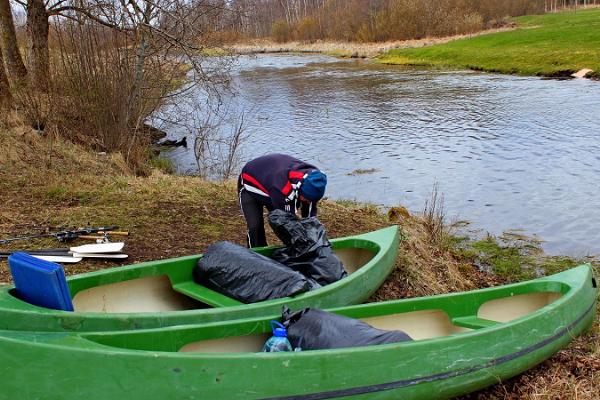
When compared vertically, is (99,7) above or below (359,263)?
above

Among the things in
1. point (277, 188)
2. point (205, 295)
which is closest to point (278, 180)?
point (277, 188)

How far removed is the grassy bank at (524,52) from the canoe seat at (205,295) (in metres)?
20.9

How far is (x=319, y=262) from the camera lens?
5.08 metres

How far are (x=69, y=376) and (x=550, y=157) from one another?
443 inches

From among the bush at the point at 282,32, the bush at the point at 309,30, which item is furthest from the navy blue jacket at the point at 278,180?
the bush at the point at 282,32

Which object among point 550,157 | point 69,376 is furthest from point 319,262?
point 550,157

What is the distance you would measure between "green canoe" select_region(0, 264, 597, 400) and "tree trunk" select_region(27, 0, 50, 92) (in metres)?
8.02

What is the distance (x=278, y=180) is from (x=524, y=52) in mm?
25713

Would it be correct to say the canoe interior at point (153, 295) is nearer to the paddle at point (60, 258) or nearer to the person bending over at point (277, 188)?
the person bending over at point (277, 188)

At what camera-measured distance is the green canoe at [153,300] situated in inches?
143

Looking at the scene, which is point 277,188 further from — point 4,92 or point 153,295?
point 4,92

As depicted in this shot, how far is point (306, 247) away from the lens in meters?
5.04

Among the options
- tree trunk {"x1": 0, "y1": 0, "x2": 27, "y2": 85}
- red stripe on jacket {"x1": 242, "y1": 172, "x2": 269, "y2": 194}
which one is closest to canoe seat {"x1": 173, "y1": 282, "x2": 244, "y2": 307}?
red stripe on jacket {"x1": 242, "y1": 172, "x2": 269, "y2": 194}

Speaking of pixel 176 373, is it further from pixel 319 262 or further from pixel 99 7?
pixel 99 7
